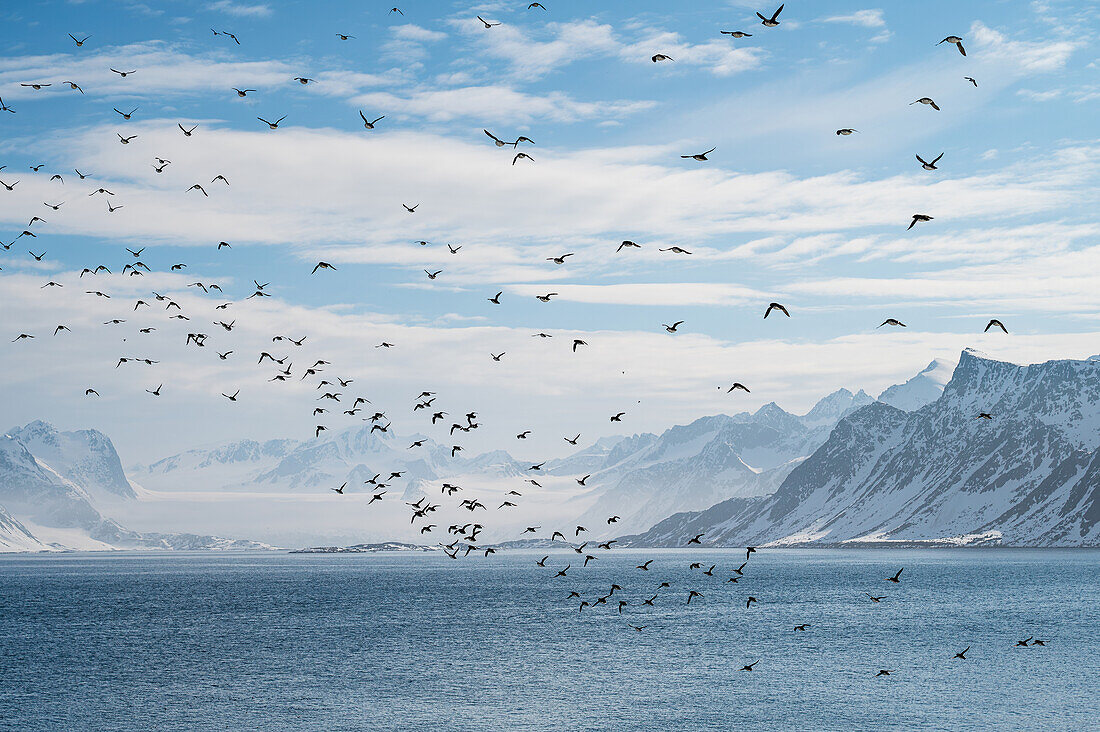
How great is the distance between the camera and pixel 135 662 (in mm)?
130875

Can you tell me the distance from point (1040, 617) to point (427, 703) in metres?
117

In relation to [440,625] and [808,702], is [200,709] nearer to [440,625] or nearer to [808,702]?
[808,702]

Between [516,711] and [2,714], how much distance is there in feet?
153

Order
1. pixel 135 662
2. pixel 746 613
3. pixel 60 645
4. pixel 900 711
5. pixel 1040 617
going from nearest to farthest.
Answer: pixel 900 711
pixel 135 662
pixel 60 645
pixel 1040 617
pixel 746 613

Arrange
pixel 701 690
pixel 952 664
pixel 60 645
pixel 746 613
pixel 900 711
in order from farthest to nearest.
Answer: pixel 746 613 < pixel 60 645 < pixel 952 664 < pixel 701 690 < pixel 900 711

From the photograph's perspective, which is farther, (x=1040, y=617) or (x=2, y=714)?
(x=1040, y=617)

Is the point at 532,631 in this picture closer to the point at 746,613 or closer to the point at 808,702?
the point at 746,613

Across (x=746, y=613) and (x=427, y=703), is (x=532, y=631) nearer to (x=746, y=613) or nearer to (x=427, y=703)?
(x=746, y=613)

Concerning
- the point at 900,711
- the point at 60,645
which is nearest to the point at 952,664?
the point at 900,711

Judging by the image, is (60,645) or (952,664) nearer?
(952,664)

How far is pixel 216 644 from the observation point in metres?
150

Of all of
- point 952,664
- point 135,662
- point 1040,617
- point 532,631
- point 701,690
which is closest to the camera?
point 701,690

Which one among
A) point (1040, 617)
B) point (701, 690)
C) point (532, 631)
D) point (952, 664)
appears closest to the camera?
point (701, 690)

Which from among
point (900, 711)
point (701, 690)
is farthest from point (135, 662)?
point (900, 711)
